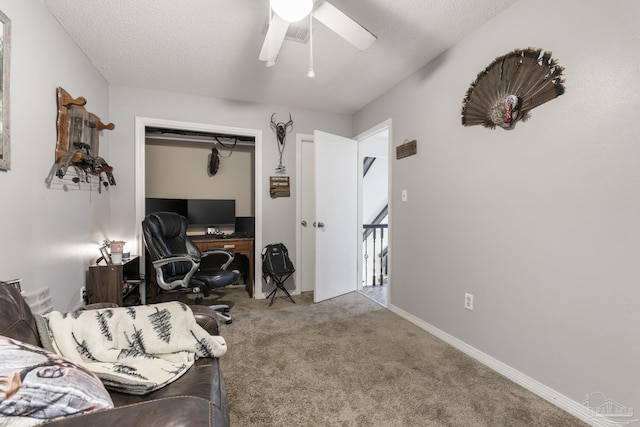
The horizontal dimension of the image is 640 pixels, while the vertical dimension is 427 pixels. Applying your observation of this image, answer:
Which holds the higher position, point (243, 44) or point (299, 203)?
point (243, 44)

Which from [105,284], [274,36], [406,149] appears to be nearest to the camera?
[274,36]

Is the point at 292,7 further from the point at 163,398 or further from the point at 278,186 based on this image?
the point at 278,186

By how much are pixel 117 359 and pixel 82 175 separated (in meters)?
1.90

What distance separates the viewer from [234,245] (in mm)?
3375

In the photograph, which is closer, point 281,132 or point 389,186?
point 389,186

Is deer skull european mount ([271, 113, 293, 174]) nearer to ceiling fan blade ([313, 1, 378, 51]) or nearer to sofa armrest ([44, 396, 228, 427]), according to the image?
ceiling fan blade ([313, 1, 378, 51])

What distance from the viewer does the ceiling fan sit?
1.41m

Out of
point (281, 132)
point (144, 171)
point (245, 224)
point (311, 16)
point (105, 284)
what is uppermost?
point (311, 16)

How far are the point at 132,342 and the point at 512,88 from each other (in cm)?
248

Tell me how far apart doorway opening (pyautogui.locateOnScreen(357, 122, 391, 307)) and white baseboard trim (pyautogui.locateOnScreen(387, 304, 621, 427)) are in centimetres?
95

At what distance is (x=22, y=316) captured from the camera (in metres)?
1.00

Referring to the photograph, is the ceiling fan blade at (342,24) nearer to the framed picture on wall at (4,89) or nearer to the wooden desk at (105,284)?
the framed picture on wall at (4,89)

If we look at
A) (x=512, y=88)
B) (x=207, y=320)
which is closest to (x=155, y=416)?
(x=207, y=320)

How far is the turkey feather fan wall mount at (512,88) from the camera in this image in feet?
5.33
